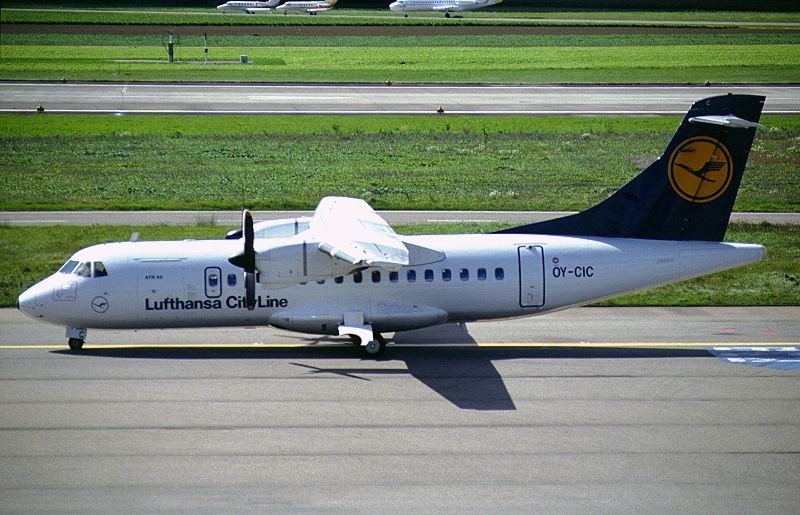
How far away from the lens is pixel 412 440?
816 inches

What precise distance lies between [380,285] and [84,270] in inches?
299

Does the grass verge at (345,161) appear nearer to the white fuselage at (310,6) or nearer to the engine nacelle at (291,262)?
the engine nacelle at (291,262)

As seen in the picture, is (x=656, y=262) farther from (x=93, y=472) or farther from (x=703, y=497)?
(x=93, y=472)

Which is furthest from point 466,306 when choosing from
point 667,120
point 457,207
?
point 667,120

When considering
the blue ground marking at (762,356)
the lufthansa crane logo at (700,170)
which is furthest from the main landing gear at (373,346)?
the lufthansa crane logo at (700,170)

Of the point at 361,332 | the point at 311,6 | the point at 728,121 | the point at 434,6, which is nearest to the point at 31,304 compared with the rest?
the point at 361,332

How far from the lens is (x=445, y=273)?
1057 inches

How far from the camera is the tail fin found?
88.9 ft

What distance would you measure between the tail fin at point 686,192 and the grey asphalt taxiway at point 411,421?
303 centimetres

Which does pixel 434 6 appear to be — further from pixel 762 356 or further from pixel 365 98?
pixel 762 356

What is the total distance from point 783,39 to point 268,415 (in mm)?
92852

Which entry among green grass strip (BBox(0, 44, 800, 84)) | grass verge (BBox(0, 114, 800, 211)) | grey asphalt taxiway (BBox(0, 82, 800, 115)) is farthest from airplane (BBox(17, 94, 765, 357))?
green grass strip (BBox(0, 44, 800, 84))

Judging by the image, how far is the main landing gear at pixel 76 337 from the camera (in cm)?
2709

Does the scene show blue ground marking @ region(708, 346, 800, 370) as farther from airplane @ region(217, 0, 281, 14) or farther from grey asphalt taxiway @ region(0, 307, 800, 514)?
airplane @ region(217, 0, 281, 14)
